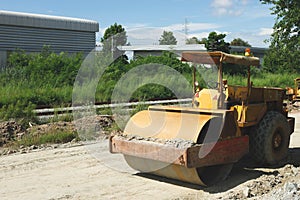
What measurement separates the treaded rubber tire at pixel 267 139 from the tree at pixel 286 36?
21481mm

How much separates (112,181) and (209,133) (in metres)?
1.87

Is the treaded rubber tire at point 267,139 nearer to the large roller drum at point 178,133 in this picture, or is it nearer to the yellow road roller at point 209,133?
the yellow road roller at point 209,133

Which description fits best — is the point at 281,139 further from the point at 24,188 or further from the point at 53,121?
the point at 53,121

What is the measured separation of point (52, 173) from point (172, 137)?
8.08 ft

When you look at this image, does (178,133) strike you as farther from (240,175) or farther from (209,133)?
(240,175)

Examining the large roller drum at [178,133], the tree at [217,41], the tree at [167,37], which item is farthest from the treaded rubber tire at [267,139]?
the tree at [217,41]

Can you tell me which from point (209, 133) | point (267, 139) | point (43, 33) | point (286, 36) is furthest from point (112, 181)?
point (43, 33)

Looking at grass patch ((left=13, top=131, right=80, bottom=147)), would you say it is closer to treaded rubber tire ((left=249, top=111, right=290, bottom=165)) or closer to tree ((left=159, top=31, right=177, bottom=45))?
tree ((left=159, top=31, right=177, bottom=45))

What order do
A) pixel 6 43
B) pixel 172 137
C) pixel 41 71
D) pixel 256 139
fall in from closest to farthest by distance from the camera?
pixel 172 137 < pixel 256 139 < pixel 41 71 < pixel 6 43

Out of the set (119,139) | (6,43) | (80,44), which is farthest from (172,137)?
(80,44)

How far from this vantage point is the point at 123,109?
15156 mm

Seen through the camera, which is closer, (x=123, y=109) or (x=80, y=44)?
(x=123, y=109)

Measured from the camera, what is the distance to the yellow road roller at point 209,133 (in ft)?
23.2

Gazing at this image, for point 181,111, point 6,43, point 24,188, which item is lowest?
point 24,188
